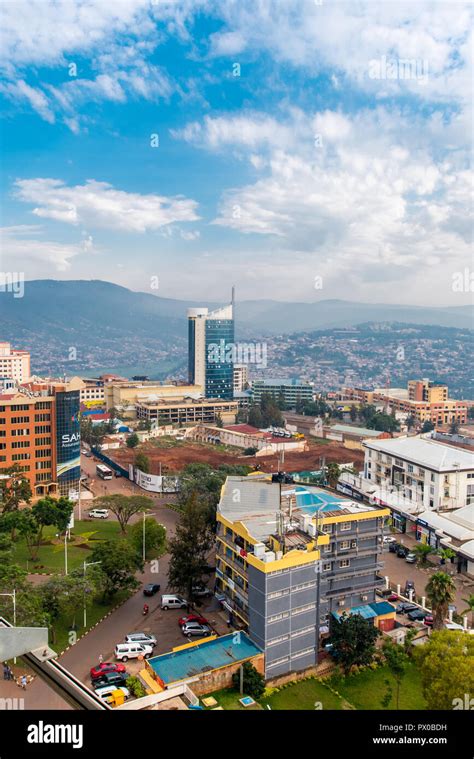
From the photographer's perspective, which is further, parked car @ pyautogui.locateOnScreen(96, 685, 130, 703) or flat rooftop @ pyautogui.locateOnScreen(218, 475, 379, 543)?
flat rooftop @ pyautogui.locateOnScreen(218, 475, 379, 543)

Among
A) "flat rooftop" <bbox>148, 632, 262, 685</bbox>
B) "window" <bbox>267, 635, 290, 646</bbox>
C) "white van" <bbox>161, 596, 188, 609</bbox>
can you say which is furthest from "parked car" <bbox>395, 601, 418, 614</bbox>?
"white van" <bbox>161, 596, 188, 609</bbox>

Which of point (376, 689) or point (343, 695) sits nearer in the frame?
point (343, 695)

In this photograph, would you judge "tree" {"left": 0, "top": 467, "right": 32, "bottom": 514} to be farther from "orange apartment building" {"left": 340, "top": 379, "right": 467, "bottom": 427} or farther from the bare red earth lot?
"orange apartment building" {"left": 340, "top": 379, "right": 467, "bottom": 427}

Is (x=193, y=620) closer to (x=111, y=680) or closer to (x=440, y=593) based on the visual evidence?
(x=111, y=680)

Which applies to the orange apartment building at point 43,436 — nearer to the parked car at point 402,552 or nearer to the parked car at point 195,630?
the parked car at point 195,630

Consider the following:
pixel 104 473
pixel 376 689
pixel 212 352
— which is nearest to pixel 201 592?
pixel 376 689

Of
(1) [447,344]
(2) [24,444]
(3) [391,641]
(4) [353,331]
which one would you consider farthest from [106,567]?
(4) [353,331]

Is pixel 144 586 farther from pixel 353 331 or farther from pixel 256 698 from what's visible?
pixel 353 331
